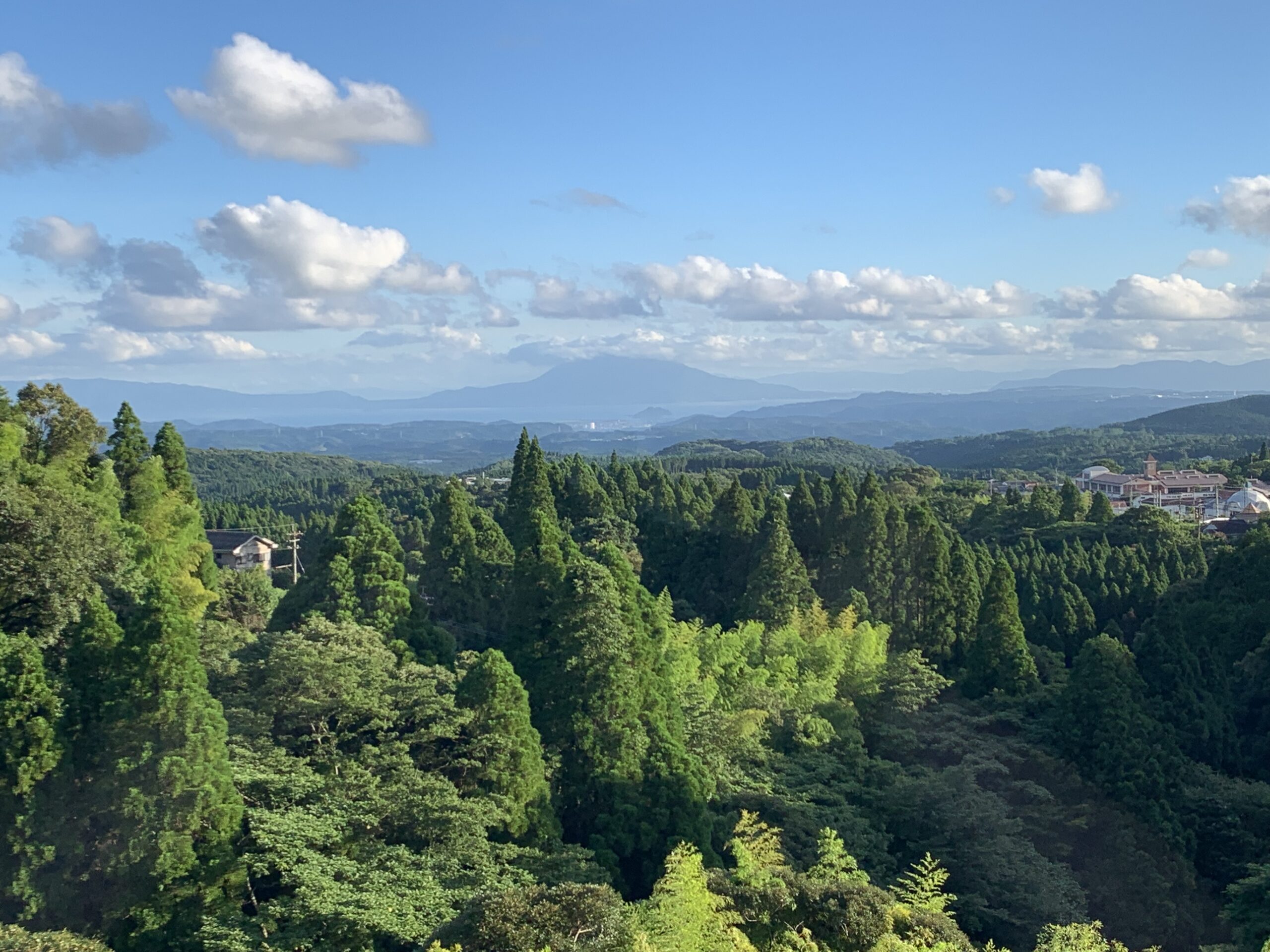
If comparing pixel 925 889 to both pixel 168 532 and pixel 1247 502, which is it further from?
pixel 1247 502

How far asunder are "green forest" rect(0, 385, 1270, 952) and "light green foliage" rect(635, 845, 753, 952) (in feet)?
0.15

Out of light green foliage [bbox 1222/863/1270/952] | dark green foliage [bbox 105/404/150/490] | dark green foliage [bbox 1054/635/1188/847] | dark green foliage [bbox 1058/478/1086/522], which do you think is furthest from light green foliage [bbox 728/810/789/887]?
dark green foliage [bbox 1058/478/1086/522]

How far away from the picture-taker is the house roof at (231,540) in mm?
A: 34562

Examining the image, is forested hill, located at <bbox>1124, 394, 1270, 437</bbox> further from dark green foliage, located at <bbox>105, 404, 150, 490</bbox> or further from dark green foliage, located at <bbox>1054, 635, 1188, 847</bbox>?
dark green foliage, located at <bbox>105, 404, 150, 490</bbox>

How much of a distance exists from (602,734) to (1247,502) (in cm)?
4539

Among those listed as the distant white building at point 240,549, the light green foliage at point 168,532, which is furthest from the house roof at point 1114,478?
the light green foliage at point 168,532

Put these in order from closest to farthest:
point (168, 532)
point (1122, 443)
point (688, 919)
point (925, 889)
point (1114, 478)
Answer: point (688, 919) → point (925, 889) → point (168, 532) → point (1114, 478) → point (1122, 443)

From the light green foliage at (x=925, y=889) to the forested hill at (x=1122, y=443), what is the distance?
9487 cm

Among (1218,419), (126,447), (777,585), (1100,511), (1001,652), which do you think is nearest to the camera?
(126,447)

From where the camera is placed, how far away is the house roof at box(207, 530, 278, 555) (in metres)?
34.6

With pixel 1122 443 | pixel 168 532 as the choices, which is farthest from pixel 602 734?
pixel 1122 443

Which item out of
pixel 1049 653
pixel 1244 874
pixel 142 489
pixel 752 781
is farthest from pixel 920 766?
pixel 142 489

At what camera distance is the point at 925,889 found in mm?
13570

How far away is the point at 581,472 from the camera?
37.2m
